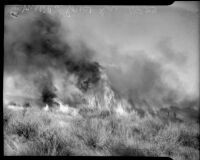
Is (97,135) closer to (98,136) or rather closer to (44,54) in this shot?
(98,136)

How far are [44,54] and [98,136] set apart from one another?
1494 mm

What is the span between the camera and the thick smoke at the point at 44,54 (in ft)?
10.1

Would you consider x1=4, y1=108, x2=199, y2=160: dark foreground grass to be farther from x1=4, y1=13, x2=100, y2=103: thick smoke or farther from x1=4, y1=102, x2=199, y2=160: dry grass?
x1=4, y1=13, x2=100, y2=103: thick smoke

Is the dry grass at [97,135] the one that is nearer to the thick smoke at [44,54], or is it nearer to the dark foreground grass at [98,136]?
the dark foreground grass at [98,136]

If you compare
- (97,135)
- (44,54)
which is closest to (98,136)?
(97,135)

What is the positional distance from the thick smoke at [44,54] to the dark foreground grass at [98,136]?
0.44 metres

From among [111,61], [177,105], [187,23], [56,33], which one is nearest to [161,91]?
[177,105]

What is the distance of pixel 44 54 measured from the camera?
3.23 m

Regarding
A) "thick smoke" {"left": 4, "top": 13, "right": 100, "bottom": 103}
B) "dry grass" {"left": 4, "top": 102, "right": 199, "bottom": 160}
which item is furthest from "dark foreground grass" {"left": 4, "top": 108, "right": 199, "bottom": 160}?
"thick smoke" {"left": 4, "top": 13, "right": 100, "bottom": 103}

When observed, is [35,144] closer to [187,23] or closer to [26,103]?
[26,103]

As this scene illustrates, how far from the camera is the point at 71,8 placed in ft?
10.8

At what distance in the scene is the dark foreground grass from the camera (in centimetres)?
241

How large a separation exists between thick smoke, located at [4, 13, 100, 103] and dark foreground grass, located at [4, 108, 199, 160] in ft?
1.46

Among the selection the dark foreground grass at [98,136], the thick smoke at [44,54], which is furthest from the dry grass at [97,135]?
the thick smoke at [44,54]
